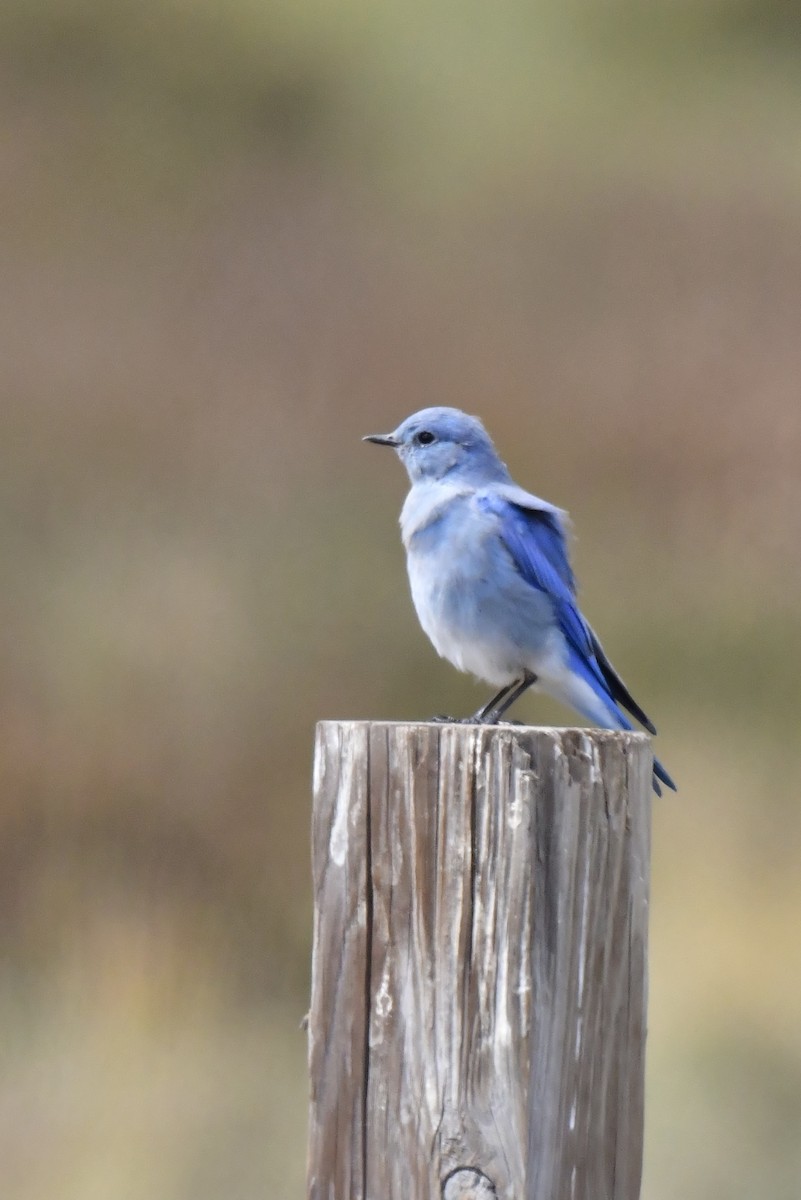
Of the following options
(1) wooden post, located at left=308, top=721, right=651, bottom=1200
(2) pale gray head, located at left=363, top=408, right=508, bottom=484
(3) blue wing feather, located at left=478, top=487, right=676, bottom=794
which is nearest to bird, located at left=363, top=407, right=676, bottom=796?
(3) blue wing feather, located at left=478, top=487, right=676, bottom=794

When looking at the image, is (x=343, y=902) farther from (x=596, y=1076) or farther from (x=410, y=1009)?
(x=596, y=1076)

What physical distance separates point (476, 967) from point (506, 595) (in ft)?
5.82

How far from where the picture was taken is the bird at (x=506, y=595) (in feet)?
11.5

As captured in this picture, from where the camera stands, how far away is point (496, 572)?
11.4 ft

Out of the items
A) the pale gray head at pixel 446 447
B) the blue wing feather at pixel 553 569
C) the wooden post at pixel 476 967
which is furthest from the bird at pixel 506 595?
the wooden post at pixel 476 967

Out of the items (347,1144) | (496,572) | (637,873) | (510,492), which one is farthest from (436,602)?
(347,1144)

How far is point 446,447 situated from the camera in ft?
12.9

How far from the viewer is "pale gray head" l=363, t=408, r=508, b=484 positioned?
12.8 feet

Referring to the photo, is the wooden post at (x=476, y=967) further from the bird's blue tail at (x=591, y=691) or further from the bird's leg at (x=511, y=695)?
the bird's leg at (x=511, y=695)

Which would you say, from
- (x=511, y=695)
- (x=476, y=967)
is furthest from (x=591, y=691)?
(x=476, y=967)

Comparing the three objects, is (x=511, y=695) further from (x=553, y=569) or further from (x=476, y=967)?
(x=476, y=967)

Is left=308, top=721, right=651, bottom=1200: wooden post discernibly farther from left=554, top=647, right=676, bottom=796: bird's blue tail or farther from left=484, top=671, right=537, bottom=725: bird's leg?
left=484, top=671, right=537, bottom=725: bird's leg

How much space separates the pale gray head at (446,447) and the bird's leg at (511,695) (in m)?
0.60

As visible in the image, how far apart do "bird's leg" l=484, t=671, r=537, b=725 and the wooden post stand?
1.73 metres
